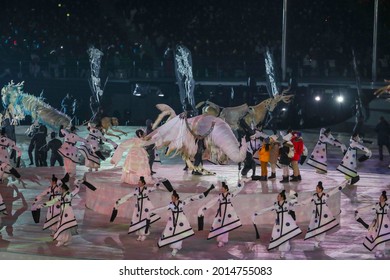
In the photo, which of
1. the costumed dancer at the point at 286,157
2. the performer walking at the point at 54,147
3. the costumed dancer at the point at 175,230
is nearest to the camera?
the costumed dancer at the point at 175,230

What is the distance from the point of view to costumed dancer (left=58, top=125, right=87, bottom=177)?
908 inches

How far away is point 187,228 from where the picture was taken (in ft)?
58.6

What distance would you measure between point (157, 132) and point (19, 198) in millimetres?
2949

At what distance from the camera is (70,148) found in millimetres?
23375


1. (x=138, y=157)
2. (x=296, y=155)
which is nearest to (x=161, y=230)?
(x=138, y=157)

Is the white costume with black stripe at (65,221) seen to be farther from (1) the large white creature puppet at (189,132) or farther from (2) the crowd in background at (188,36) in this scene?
(2) the crowd in background at (188,36)

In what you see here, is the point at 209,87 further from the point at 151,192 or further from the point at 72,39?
the point at 151,192

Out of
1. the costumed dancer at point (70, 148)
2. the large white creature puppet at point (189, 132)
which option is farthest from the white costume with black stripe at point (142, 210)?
the costumed dancer at point (70, 148)

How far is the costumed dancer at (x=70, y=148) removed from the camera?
23062 mm

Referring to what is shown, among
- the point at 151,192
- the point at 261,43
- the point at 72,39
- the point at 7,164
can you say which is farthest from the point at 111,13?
the point at 151,192

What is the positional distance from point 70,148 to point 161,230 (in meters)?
4.46

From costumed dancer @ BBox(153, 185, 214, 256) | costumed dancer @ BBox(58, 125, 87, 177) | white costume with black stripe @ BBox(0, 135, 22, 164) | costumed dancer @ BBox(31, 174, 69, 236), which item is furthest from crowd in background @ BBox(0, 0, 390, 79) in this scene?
costumed dancer @ BBox(153, 185, 214, 256)

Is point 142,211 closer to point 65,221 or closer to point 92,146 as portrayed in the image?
point 65,221

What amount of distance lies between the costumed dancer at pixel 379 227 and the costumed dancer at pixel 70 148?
6938 mm
